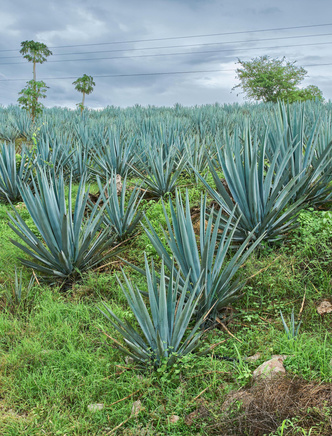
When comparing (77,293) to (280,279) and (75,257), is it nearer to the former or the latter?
(75,257)

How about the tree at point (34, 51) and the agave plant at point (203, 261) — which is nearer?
the agave plant at point (203, 261)

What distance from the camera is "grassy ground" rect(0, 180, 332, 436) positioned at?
232cm

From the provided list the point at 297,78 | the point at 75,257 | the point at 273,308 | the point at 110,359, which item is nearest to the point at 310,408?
the point at 273,308

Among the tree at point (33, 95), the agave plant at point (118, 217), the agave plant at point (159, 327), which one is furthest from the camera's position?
the tree at point (33, 95)

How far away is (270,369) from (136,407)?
84 centimetres

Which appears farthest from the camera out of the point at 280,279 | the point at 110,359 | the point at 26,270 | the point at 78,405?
the point at 26,270

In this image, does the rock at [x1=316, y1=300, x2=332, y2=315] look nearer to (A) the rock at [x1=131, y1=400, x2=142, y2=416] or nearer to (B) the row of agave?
(B) the row of agave

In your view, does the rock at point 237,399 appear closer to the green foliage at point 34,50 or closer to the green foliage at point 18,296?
the green foliage at point 18,296

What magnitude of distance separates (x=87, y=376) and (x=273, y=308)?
1534 millimetres

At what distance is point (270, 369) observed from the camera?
2410mm

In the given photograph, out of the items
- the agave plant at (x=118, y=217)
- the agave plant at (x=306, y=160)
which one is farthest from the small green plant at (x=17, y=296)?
the agave plant at (x=306, y=160)

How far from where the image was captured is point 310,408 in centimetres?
208

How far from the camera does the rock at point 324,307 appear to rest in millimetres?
3088

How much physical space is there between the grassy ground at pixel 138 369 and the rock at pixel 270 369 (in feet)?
0.18
